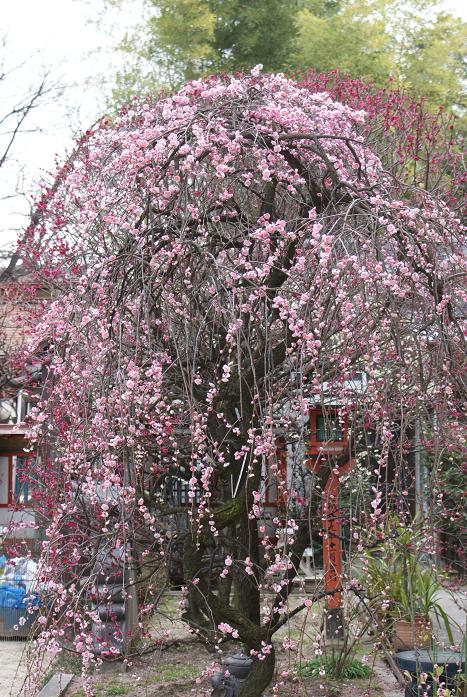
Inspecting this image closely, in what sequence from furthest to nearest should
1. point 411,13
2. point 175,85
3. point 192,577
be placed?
point 411,13, point 175,85, point 192,577

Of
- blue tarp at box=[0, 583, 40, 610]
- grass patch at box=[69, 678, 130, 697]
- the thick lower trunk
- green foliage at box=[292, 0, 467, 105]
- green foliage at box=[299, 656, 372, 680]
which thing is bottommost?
grass patch at box=[69, 678, 130, 697]

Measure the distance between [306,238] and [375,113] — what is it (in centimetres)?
491

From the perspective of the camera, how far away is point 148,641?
291 inches

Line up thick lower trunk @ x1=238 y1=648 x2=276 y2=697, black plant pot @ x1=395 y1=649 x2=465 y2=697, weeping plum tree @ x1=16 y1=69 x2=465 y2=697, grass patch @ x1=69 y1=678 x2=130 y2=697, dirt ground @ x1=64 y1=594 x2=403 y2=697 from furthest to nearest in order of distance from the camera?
grass patch @ x1=69 y1=678 x2=130 y2=697 < dirt ground @ x1=64 y1=594 x2=403 y2=697 < thick lower trunk @ x1=238 y1=648 x2=276 y2=697 < black plant pot @ x1=395 y1=649 x2=465 y2=697 < weeping plum tree @ x1=16 y1=69 x2=465 y2=697

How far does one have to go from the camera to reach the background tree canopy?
54.2ft

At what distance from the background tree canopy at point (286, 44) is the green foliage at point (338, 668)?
475 inches

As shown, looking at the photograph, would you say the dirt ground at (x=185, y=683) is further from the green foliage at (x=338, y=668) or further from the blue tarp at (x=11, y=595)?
the blue tarp at (x=11, y=595)

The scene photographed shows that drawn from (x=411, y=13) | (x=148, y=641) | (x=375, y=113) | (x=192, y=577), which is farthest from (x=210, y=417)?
(x=411, y=13)

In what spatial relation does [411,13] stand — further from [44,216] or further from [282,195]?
[282,195]

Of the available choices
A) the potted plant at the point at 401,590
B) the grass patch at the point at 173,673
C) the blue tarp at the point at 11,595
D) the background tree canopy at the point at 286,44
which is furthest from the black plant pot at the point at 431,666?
the background tree canopy at the point at 286,44

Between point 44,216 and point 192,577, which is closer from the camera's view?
point 192,577

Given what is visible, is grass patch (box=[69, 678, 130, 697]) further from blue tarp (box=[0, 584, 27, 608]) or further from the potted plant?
blue tarp (box=[0, 584, 27, 608])

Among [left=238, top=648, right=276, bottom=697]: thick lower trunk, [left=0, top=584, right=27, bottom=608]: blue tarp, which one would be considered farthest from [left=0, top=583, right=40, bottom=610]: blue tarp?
[left=238, top=648, right=276, bottom=697]: thick lower trunk

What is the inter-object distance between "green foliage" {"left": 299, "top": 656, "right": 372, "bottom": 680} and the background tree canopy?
12.1 m
